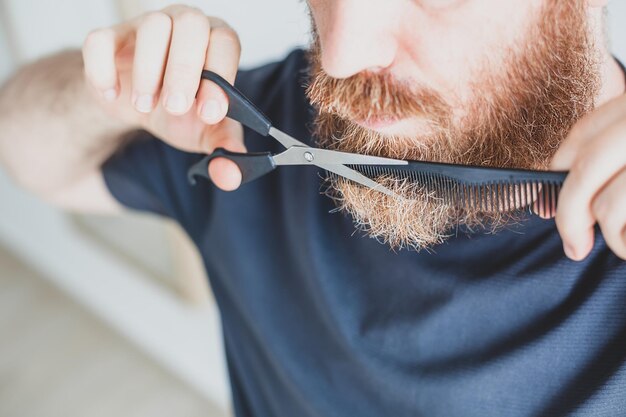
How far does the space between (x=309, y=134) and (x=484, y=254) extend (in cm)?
29

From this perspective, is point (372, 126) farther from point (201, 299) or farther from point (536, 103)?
point (201, 299)

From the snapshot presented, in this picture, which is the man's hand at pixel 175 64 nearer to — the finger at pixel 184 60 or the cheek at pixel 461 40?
the finger at pixel 184 60

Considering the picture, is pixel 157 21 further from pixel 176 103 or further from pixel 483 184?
pixel 483 184

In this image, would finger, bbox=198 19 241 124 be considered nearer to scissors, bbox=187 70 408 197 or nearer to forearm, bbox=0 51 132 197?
scissors, bbox=187 70 408 197

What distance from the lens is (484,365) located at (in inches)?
27.5

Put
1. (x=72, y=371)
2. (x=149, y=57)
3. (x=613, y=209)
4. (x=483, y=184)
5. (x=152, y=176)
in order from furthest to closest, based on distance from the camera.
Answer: (x=72, y=371), (x=152, y=176), (x=149, y=57), (x=483, y=184), (x=613, y=209)

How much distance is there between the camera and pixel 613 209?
18.5 inches

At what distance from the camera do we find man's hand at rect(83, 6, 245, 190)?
685mm

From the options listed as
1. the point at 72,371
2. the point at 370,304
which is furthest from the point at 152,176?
the point at 72,371

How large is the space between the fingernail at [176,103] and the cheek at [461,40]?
23 cm

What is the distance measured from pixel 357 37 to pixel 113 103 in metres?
0.40

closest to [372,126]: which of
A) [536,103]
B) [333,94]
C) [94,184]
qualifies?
[333,94]

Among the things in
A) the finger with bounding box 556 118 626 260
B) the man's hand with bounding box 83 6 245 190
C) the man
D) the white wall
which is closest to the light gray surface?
the man

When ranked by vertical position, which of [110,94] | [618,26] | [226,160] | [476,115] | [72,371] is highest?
[110,94]
